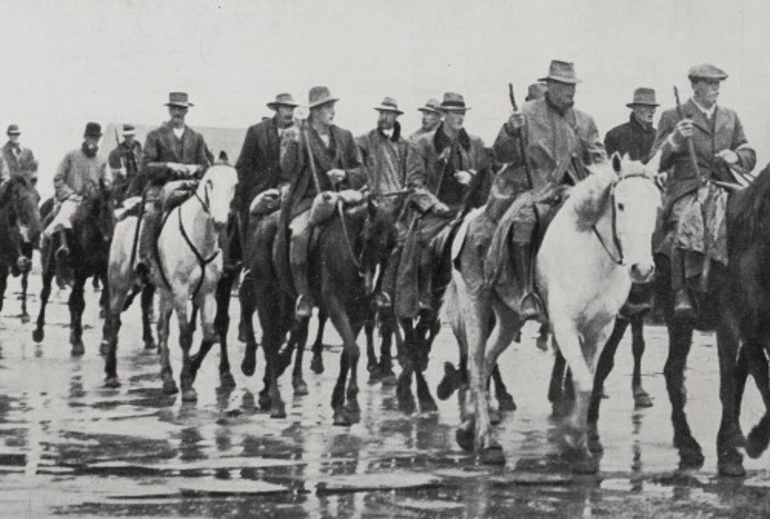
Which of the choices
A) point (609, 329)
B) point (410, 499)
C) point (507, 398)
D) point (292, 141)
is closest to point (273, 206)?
point (292, 141)

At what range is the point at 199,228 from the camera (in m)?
17.8

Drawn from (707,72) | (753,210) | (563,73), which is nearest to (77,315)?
(563,73)

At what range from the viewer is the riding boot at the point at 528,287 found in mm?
13094

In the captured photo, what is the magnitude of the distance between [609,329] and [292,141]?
432 centimetres

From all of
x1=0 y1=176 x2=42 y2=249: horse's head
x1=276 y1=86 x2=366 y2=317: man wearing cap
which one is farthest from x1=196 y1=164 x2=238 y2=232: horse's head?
x1=0 y1=176 x2=42 y2=249: horse's head

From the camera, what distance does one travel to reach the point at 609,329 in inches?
512

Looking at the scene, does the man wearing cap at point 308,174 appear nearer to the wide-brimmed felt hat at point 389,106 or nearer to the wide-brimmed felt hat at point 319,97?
the wide-brimmed felt hat at point 319,97

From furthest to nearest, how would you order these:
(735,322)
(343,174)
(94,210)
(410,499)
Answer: (94,210) → (343,174) → (735,322) → (410,499)

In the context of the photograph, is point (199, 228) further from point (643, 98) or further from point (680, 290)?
point (680, 290)

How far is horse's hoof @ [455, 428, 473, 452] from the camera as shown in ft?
44.5

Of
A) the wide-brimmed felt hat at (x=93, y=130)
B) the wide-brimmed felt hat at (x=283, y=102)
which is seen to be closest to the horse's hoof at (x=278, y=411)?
the wide-brimmed felt hat at (x=283, y=102)

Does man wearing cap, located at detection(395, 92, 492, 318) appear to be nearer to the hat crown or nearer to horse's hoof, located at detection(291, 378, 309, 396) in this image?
horse's hoof, located at detection(291, 378, 309, 396)

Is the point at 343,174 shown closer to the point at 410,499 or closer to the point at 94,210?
the point at 410,499

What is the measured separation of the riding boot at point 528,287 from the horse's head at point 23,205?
1336 centimetres
